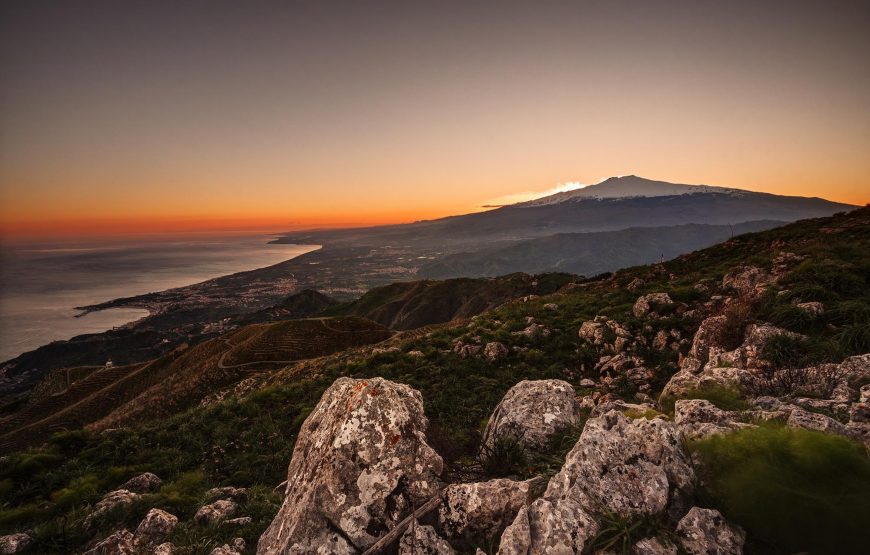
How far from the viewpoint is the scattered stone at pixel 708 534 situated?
365cm

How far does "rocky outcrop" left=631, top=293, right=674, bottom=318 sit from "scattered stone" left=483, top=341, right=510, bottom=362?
7.65 meters

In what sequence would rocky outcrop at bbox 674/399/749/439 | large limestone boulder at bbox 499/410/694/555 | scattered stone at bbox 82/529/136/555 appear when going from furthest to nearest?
1. scattered stone at bbox 82/529/136/555
2. rocky outcrop at bbox 674/399/749/439
3. large limestone boulder at bbox 499/410/694/555

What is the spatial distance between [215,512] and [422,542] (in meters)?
6.49

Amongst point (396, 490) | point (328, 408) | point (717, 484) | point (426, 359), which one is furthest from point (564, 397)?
point (426, 359)

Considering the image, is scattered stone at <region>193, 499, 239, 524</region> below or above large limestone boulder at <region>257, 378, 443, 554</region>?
below

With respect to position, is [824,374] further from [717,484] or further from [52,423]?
[52,423]

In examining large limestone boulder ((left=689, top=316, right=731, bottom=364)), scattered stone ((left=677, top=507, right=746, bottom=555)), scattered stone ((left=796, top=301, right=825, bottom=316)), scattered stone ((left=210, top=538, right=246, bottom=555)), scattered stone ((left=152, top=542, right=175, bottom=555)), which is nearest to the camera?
scattered stone ((left=677, top=507, right=746, bottom=555))

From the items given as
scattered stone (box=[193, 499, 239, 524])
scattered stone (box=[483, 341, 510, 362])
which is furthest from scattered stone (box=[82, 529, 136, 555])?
scattered stone (box=[483, 341, 510, 362])

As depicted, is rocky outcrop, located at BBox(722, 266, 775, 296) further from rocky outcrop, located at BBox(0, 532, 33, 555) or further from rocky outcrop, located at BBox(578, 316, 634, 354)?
rocky outcrop, located at BBox(0, 532, 33, 555)

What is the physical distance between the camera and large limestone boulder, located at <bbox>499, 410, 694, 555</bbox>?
4.15m

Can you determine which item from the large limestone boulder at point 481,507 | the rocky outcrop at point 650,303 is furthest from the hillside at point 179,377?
the rocky outcrop at point 650,303

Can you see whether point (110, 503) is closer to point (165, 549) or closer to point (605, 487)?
point (165, 549)

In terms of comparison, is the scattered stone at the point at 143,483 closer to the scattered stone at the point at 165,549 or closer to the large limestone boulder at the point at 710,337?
the scattered stone at the point at 165,549

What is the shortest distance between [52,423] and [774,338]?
65.9 meters
